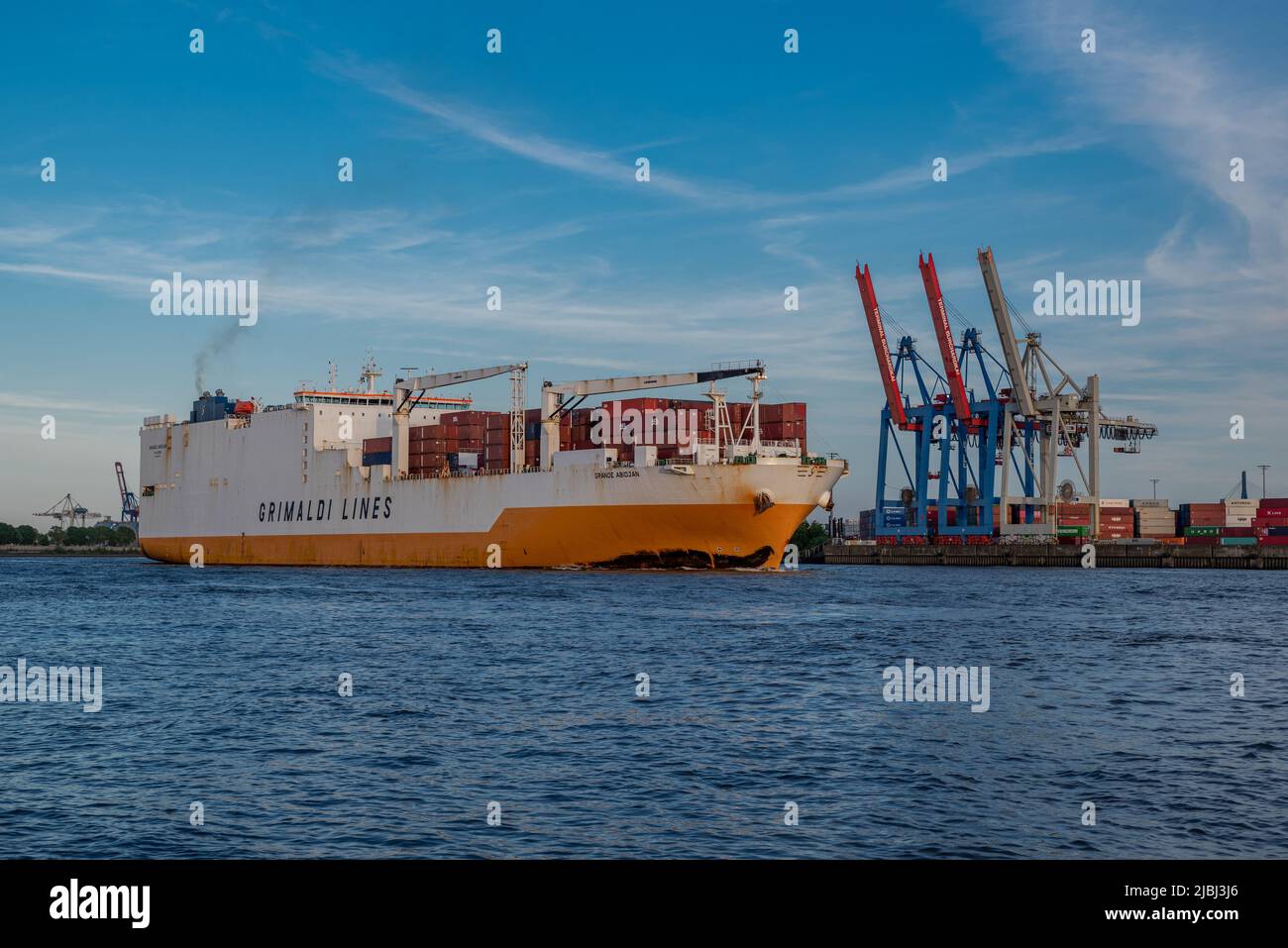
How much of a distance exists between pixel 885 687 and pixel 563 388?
41.9 m

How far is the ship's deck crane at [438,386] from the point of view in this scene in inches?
2512

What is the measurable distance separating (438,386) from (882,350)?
43.7 m

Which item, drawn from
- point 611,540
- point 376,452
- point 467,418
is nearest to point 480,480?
point 467,418

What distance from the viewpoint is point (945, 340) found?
96875 mm

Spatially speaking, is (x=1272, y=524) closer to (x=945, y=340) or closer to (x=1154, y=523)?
(x=1154, y=523)

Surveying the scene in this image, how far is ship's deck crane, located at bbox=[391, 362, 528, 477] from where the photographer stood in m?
63.8

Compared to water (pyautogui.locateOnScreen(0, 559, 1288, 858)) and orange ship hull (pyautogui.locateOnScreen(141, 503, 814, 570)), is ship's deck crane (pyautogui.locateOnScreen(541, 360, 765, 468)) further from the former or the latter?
water (pyautogui.locateOnScreen(0, 559, 1288, 858))

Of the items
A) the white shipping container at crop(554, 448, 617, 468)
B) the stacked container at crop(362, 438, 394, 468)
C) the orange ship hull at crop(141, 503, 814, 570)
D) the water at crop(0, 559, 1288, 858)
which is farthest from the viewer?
the stacked container at crop(362, 438, 394, 468)

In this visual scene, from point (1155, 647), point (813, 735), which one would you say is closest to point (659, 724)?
point (813, 735)

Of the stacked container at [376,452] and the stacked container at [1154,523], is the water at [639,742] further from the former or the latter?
the stacked container at [1154,523]

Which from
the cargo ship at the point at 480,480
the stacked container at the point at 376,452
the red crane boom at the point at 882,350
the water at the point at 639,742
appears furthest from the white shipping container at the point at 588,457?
the red crane boom at the point at 882,350

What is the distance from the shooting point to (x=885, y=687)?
21.5 meters

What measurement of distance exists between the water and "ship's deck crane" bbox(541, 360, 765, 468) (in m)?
22.0

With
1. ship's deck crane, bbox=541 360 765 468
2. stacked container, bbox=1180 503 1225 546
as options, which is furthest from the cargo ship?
stacked container, bbox=1180 503 1225 546
